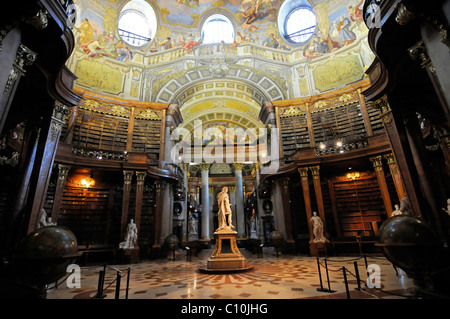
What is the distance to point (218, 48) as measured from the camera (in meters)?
14.9

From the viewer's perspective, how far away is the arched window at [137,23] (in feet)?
46.1

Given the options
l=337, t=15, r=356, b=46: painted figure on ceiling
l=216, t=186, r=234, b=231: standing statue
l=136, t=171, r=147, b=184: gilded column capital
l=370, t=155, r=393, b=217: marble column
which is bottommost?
l=216, t=186, r=234, b=231: standing statue

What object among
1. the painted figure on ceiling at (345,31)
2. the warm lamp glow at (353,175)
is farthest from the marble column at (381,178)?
the painted figure on ceiling at (345,31)

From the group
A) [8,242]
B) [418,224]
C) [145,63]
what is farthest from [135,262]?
[145,63]

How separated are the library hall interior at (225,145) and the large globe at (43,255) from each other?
0.02 metres

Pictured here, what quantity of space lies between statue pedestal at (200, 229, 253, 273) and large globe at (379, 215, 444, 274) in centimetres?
394

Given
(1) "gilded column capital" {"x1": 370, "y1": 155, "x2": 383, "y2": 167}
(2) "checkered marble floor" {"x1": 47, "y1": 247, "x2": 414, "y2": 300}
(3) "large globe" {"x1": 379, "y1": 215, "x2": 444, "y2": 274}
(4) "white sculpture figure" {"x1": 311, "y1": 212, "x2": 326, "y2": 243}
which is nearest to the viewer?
(3) "large globe" {"x1": 379, "y1": 215, "x2": 444, "y2": 274}

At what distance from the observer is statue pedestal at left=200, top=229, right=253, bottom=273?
6.21 meters

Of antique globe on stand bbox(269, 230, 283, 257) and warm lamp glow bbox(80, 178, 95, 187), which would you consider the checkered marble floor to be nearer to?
antique globe on stand bbox(269, 230, 283, 257)

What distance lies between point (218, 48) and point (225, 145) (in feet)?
27.4

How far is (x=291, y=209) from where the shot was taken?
456 inches

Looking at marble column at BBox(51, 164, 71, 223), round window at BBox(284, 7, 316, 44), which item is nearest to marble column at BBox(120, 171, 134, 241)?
marble column at BBox(51, 164, 71, 223)

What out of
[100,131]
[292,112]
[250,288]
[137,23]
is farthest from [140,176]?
[137,23]

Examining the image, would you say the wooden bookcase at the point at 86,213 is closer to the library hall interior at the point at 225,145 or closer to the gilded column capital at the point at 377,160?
the library hall interior at the point at 225,145
